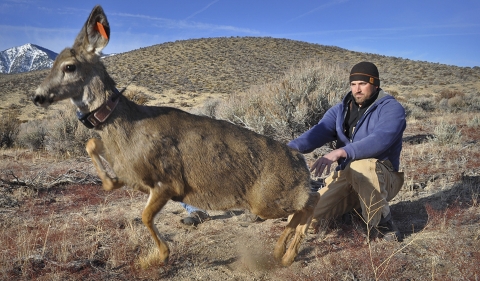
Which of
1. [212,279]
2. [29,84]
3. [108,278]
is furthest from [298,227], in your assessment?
[29,84]

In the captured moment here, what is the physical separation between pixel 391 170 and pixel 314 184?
1.15m

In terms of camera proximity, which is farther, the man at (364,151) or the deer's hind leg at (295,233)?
the man at (364,151)

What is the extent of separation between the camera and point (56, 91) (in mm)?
3520

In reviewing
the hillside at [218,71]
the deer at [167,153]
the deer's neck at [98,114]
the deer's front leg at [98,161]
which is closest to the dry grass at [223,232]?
the deer at [167,153]

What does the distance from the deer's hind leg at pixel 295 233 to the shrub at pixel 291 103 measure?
7690 mm

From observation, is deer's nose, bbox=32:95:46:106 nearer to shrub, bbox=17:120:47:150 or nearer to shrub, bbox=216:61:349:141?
shrub, bbox=216:61:349:141

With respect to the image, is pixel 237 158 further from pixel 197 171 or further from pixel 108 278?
pixel 108 278

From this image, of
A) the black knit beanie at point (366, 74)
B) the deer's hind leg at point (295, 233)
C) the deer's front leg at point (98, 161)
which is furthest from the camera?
the black knit beanie at point (366, 74)

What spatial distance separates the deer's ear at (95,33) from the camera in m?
3.52

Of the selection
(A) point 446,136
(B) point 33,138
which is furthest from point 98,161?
(B) point 33,138

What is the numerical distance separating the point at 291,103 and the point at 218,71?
42.5 meters

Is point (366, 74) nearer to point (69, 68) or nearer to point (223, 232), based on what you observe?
point (223, 232)

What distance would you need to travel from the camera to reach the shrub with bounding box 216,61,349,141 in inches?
483

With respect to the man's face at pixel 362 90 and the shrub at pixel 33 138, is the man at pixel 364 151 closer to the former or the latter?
the man's face at pixel 362 90
